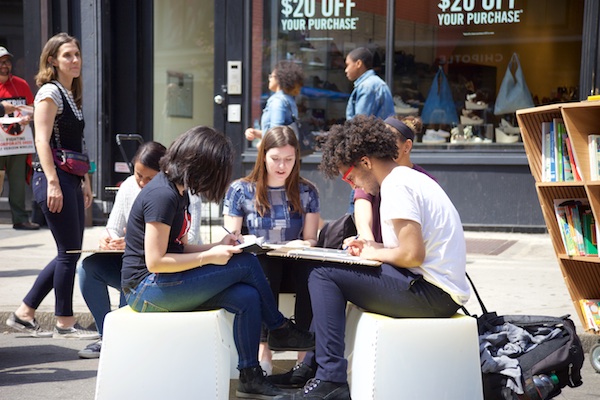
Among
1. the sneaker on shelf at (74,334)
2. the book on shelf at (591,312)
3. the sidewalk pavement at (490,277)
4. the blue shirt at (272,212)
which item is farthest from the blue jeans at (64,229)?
the book on shelf at (591,312)

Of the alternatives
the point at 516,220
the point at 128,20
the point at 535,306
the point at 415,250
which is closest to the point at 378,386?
the point at 415,250

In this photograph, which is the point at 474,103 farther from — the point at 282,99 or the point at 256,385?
the point at 256,385

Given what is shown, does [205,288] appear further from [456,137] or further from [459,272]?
[456,137]

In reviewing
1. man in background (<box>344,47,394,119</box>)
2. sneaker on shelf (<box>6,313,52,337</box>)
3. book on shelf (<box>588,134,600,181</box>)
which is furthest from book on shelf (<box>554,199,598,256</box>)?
sneaker on shelf (<box>6,313,52,337</box>)

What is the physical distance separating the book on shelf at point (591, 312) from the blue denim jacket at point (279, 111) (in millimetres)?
3367

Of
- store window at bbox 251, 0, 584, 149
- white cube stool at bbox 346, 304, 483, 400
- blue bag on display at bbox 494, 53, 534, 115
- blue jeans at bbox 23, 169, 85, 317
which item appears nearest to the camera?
white cube stool at bbox 346, 304, 483, 400

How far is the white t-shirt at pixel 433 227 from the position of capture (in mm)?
4078

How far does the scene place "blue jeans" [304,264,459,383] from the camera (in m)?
4.11

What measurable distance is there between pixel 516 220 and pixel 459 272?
534 centimetres

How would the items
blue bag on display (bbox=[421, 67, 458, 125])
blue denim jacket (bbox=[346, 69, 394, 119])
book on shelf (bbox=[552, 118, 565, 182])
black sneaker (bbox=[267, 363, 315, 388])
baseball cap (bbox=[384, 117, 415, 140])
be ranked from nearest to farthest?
black sneaker (bbox=[267, 363, 315, 388]) < book on shelf (bbox=[552, 118, 565, 182]) < baseball cap (bbox=[384, 117, 415, 140]) < blue denim jacket (bbox=[346, 69, 394, 119]) < blue bag on display (bbox=[421, 67, 458, 125])

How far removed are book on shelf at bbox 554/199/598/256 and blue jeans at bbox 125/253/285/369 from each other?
183 centimetres

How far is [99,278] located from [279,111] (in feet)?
9.64

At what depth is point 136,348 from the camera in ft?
A: 12.9

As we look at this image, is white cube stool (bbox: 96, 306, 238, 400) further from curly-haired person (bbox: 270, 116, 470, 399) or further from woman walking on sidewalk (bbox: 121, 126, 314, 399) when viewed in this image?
curly-haired person (bbox: 270, 116, 470, 399)
